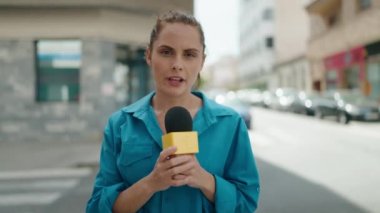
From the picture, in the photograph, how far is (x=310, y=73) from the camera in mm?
38219

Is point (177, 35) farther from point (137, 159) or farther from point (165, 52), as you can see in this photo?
point (137, 159)

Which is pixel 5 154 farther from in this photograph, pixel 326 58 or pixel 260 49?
pixel 260 49

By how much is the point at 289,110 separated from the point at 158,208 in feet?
94.1

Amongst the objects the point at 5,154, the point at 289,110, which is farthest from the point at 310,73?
the point at 5,154

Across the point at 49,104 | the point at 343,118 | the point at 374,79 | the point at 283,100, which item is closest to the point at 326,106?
the point at 343,118

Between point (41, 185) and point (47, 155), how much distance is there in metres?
3.45

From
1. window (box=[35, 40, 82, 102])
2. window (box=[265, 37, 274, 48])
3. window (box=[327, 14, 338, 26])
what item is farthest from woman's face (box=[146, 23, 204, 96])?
window (box=[265, 37, 274, 48])

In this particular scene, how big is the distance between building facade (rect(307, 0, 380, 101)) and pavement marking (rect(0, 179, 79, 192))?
20.9m

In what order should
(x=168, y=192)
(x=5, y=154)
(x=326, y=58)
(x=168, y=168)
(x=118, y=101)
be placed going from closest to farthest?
(x=168, y=168)
(x=168, y=192)
(x=5, y=154)
(x=118, y=101)
(x=326, y=58)

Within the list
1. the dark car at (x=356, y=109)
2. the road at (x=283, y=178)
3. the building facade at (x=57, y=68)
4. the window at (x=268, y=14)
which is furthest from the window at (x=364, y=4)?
the window at (x=268, y=14)

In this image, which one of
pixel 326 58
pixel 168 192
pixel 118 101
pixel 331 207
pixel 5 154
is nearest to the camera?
pixel 168 192

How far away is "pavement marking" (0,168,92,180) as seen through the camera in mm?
8398

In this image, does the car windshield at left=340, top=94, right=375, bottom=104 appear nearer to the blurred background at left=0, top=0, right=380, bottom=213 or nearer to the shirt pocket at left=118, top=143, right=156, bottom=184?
the blurred background at left=0, top=0, right=380, bottom=213

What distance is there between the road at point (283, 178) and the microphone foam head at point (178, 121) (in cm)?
436
